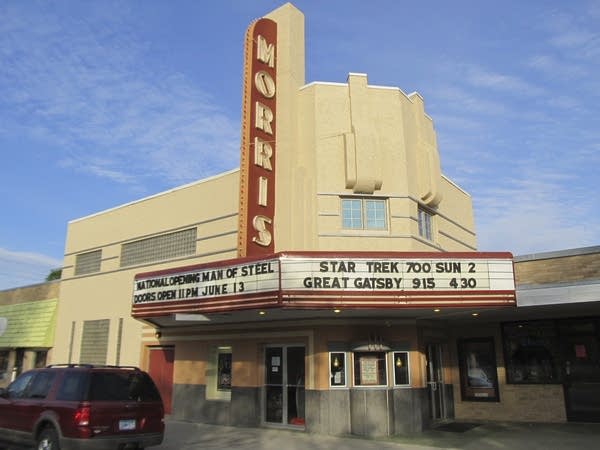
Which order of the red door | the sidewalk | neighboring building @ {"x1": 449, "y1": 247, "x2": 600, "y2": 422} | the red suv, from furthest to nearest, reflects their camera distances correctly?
the red door, neighboring building @ {"x1": 449, "y1": 247, "x2": 600, "y2": 422}, the sidewalk, the red suv

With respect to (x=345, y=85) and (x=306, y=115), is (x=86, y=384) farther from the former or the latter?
(x=345, y=85)

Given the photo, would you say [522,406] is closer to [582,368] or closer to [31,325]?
[582,368]

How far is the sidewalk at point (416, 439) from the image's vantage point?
39.2ft

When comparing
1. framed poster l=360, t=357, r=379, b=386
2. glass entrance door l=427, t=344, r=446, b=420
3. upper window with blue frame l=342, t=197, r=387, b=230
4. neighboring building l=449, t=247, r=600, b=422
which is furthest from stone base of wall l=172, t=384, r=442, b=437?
upper window with blue frame l=342, t=197, r=387, b=230

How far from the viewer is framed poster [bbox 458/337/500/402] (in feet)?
54.2

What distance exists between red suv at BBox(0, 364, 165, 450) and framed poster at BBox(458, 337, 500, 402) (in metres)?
10.6

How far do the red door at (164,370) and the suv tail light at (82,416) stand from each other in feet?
31.2

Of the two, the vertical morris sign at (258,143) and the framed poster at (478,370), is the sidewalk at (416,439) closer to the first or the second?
the framed poster at (478,370)

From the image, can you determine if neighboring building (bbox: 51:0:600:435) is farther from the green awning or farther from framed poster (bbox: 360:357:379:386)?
the green awning

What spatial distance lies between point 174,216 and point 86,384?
11349 mm

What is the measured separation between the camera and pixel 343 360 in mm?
14211

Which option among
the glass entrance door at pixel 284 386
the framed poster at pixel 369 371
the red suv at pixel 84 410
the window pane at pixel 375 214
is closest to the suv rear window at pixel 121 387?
the red suv at pixel 84 410

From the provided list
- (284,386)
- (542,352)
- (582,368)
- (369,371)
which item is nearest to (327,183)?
(369,371)

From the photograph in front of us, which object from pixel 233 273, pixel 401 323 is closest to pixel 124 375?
pixel 233 273
